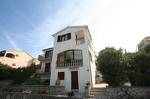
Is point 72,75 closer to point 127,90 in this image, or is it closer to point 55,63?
point 55,63

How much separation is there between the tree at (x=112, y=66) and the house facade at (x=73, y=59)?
5.68 metres

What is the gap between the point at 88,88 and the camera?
1585 cm

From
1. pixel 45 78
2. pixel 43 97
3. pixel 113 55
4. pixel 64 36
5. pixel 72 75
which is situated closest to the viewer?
pixel 43 97

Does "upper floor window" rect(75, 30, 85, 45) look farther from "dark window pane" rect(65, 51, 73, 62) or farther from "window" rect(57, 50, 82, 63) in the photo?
"dark window pane" rect(65, 51, 73, 62)

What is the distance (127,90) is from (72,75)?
1016 cm

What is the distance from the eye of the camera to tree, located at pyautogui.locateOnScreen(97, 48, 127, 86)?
13.6 metres

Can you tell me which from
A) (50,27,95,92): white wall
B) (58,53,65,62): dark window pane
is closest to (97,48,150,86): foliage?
(50,27,95,92): white wall

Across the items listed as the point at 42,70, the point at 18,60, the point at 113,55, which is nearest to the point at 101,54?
the point at 113,55

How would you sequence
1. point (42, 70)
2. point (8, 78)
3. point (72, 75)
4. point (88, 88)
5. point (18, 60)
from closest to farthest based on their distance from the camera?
point (88, 88)
point (72, 75)
point (8, 78)
point (42, 70)
point (18, 60)

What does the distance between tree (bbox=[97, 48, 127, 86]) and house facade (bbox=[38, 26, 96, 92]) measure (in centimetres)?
568

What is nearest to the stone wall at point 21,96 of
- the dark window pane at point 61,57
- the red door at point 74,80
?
the red door at point 74,80

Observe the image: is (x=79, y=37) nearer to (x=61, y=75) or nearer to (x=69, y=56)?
(x=69, y=56)

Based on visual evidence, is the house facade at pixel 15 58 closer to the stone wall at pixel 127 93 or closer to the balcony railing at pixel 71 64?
the balcony railing at pixel 71 64

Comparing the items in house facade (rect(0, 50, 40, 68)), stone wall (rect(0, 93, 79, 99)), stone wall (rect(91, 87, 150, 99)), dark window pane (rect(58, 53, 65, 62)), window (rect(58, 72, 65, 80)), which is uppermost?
house facade (rect(0, 50, 40, 68))
